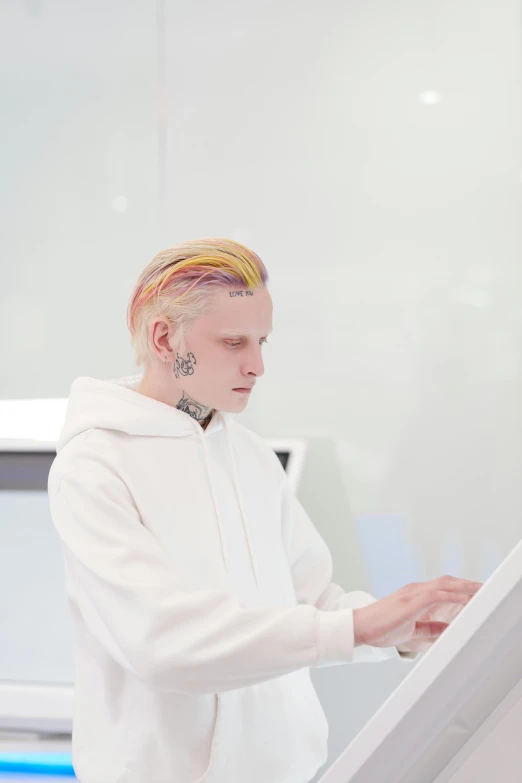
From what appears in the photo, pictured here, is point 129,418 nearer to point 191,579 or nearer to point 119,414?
point 119,414

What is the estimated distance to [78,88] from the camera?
200cm

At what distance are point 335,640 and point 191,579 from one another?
0.81ft

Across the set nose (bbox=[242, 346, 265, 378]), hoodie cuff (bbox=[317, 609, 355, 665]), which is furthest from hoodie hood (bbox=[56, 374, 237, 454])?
hoodie cuff (bbox=[317, 609, 355, 665])

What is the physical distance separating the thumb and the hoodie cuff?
219 mm

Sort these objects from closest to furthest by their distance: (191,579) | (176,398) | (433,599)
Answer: (433,599) < (191,579) < (176,398)

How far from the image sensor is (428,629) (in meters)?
0.99

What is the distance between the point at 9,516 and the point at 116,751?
39.7 inches

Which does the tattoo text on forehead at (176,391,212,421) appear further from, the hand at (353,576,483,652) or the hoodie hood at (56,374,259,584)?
the hand at (353,576,483,652)

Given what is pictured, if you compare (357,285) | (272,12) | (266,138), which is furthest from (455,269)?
(272,12)

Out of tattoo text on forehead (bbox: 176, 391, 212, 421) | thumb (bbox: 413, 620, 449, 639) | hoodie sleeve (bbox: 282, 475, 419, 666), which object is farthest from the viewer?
hoodie sleeve (bbox: 282, 475, 419, 666)

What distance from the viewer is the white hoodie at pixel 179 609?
2.66 feet

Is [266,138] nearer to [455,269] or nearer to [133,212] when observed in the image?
[133,212]

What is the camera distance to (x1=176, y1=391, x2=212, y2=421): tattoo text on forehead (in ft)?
3.61

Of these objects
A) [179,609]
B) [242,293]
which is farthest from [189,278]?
[179,609]
